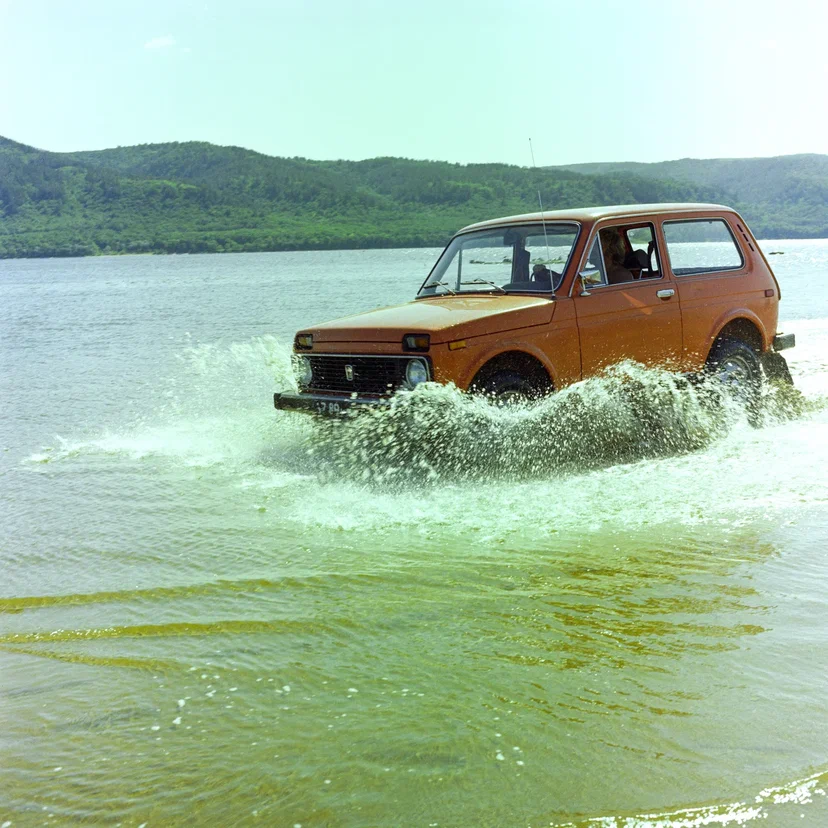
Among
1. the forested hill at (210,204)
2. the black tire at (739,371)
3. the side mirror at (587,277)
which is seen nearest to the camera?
the side mirror at (587,277)

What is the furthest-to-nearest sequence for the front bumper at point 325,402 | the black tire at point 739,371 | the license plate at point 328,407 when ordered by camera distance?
the black tire at point 739,371, the license plate at point 328,407, the front bumper at point 325,402

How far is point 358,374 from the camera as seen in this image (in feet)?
23.2

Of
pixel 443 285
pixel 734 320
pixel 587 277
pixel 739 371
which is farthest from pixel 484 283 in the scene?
pixel 739 371

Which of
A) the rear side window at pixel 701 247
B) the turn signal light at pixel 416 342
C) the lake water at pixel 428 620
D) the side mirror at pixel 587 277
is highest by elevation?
the rear side window at pixel 701 247

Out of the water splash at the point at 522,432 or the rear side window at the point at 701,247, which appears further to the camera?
the rear side window at the point at 701,247

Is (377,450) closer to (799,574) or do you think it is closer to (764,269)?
(799,574)

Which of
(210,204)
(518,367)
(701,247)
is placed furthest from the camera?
(210,204)

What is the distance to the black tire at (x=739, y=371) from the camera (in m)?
8.55

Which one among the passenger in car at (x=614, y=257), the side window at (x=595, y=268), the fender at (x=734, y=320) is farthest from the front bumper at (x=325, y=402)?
the fender at (x=734, y=320)

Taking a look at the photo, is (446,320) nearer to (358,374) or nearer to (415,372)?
(415,372)

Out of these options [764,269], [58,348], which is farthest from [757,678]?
[58,348]

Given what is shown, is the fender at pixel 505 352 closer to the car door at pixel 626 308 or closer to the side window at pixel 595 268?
the car door at pixel 626 308

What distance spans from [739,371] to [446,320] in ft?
11.1

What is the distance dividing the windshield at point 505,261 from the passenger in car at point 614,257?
1.05 feet
